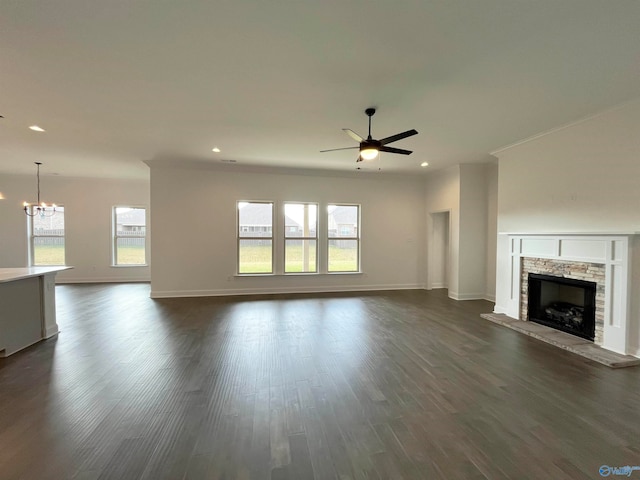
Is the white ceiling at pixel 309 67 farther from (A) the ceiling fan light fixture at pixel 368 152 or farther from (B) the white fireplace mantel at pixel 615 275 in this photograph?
(B) the white fireplace mantel at pixel 615 275

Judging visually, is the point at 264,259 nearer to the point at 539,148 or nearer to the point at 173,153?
the point at 173,153

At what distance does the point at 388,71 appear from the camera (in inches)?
108

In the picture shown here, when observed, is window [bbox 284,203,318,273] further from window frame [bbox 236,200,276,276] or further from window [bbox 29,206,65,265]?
window [bbox 29,206,65,265]

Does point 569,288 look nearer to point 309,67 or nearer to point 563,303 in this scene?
point 563,303

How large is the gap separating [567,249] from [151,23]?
5.45 meters

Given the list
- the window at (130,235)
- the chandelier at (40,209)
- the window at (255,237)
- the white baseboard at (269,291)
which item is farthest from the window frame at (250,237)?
the chandelier at (40,209)

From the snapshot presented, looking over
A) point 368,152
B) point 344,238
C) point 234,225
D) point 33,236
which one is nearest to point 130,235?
point 33,236

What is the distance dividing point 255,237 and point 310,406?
514 centimetres

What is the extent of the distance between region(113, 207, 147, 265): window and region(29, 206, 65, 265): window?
4.87 feet

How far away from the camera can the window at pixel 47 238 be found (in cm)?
846

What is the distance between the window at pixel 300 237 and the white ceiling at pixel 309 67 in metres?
2.82

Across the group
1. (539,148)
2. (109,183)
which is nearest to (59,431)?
(539,148)

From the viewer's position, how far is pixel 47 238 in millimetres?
8477

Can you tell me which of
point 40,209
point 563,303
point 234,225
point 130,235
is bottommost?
point 563,303
